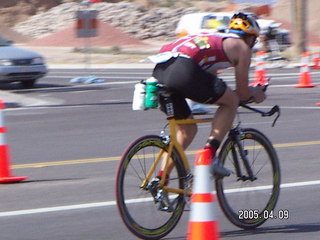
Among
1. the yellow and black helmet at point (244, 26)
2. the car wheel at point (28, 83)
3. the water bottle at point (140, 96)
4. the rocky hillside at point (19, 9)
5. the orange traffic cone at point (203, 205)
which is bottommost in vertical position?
the rocky hillside at point (19, 9)

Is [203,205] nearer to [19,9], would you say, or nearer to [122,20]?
[122,20]

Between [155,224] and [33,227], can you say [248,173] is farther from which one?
[33,227]

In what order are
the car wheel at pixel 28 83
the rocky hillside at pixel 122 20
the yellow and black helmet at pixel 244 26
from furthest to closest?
the rocky hillside at pixel 122 20 → the car wheel at pixel 28 83 → the yellow and black helmet at pixel 244 26

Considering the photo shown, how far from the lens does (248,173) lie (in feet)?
22.7

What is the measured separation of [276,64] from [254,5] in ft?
93.7

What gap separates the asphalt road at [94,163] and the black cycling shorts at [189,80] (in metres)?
1.12

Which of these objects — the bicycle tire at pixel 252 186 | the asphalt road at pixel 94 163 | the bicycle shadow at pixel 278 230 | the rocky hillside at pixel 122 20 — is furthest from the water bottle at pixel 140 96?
the rocky hillside at pixel 122 20

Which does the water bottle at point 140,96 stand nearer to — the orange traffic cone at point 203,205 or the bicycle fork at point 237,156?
the bicycle fork at point 237,156

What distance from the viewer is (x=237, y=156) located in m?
6.83

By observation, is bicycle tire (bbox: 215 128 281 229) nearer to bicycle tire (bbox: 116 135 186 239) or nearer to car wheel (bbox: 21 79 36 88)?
bicycle tire (bbox: 116 135 186 239)

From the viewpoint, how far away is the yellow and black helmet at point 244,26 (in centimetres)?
651

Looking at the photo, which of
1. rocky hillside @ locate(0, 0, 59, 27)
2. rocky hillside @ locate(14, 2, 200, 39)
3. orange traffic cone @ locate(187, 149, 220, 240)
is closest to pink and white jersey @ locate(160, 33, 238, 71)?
orange traffic cone @ locate(187, 149, 220, 240)

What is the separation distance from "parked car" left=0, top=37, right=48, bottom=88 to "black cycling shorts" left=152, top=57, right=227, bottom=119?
15989mm

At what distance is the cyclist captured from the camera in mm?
6289
